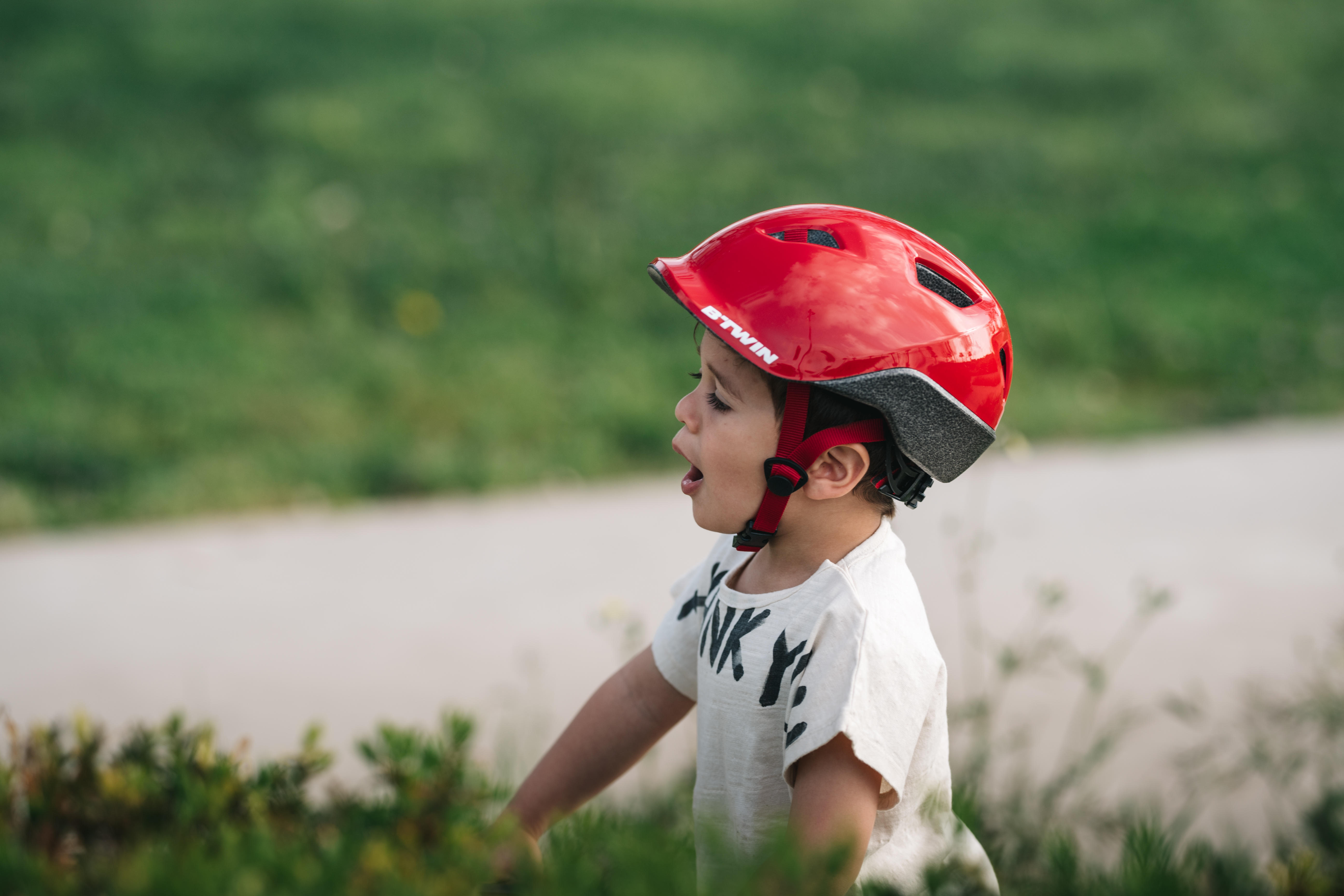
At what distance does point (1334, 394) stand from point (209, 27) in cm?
849

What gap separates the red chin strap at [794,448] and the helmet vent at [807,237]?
0.25 m

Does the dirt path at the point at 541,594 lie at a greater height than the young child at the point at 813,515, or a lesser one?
lesser

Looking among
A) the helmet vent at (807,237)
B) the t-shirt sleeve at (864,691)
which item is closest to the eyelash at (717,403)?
the helmet vent at (807,237)

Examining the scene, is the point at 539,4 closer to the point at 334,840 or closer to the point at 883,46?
the point at 883,46

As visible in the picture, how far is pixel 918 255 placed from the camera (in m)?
2.10

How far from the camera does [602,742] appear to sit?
219 centimetres

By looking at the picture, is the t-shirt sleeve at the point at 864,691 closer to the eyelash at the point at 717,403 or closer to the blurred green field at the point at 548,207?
the eyelash at the point at 717,403

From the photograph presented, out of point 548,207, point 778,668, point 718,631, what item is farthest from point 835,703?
point 548,207

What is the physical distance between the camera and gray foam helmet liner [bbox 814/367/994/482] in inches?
77.2

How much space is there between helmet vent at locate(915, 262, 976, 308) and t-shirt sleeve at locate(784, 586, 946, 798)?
562mm

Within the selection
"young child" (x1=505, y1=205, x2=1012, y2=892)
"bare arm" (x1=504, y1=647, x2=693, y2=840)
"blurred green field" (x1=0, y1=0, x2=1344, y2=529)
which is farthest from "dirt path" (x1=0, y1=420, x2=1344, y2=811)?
"young child" (x1=505, y1=205, x2=1012, y2=892)

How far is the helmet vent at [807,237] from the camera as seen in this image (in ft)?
6.77

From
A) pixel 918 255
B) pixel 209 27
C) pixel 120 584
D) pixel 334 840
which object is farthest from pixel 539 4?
pixel 334 840

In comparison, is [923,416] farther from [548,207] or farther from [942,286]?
[548,207]
